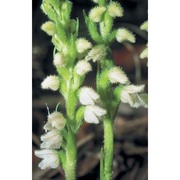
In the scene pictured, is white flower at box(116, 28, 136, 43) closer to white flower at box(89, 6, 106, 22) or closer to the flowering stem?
white flower at box(89, 6, 106, 22)

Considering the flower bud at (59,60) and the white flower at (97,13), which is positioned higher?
the white flower at (97,13)

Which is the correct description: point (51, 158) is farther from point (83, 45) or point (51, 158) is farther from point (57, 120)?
point (83, 45)

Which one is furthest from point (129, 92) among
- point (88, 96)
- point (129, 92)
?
point (88, 96)

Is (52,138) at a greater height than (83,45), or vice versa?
(83,45)

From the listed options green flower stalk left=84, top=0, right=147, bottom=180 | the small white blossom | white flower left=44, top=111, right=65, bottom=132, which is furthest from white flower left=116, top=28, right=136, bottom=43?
white flower left=44, top=111, right=65, bottom=132

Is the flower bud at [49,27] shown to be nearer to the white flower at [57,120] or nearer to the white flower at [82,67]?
the white flower at [82,67]

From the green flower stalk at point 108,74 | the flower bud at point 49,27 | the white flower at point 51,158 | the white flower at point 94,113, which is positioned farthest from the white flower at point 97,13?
the white flower at point 51,158
